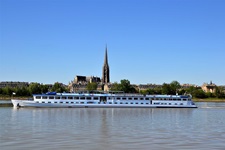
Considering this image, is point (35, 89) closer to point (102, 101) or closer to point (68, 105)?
point (102, 101)

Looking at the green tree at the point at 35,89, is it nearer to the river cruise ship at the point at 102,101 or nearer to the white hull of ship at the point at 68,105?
the river cruise ship at the point at 102,101

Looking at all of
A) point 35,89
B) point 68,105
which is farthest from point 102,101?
point 35,89

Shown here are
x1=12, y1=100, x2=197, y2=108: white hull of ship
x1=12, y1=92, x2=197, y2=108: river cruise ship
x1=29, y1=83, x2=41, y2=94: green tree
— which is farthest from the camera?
x1=29, y1=83, x2=41, y2=94: green tree

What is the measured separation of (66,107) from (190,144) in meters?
57.8

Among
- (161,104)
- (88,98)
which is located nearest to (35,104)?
(88,98)

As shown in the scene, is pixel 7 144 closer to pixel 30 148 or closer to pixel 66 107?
pixel 30 148

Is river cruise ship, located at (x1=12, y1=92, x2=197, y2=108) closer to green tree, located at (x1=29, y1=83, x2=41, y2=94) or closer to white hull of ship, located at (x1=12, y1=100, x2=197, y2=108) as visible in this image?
white hull of ship, located at (x1=12, y1=100, x2=197, y2=108)

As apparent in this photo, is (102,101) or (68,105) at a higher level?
(102,101)

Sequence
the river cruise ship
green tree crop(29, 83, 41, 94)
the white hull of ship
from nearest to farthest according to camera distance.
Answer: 1. the white hull of ship
2. the river cruise ship
3. green tree crop(29, 83, 41, 94)

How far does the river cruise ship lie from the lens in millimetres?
82188

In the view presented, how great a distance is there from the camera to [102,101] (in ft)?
284

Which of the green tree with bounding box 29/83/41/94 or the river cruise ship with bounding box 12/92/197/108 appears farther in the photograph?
the green tree with bounding box 29/83/41/94

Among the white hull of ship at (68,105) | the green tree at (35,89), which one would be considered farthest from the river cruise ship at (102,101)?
the green tree at (35,89)

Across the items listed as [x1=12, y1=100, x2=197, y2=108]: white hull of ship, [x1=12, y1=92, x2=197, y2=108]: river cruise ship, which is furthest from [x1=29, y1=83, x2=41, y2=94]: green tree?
[x1=12, y1=100, x2=197, y2=108]: white hull of ship
